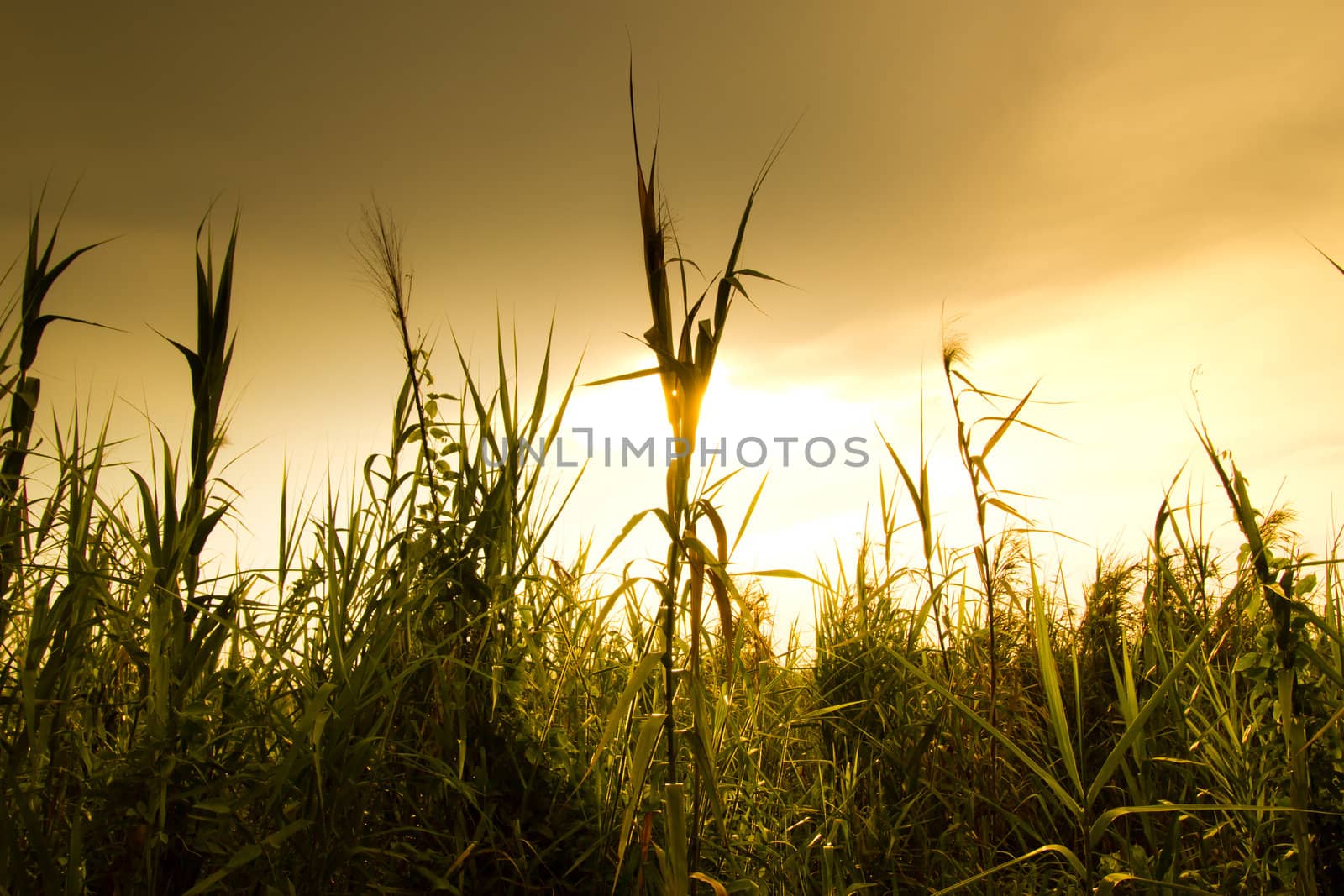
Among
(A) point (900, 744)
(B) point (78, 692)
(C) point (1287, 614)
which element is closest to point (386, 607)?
(B) point (78, 692)

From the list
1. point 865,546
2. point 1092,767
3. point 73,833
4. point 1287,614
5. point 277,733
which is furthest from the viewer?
point 865,546

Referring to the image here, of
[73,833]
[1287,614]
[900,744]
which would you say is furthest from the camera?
[900,744]

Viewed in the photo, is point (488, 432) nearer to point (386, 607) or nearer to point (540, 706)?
point (386, 607)

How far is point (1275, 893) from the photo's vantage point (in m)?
1.75

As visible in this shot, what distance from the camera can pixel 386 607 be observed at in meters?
1.91

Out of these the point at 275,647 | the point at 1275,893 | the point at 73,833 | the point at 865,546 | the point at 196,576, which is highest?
the point at 865,546

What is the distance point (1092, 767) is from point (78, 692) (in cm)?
315

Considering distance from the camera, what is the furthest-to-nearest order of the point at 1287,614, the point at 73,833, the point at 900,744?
the point at 900,744 < the point at 1287,614 < the point at 73,833

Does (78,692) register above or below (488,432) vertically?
below

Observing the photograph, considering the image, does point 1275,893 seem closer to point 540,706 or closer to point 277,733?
point 540,706

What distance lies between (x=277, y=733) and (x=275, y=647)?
19 cm

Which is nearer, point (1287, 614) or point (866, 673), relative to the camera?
point (1287, 614)

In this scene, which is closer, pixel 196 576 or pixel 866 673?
pixel 196 576

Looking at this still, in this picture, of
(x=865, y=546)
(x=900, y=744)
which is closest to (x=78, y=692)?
(x=900, y=744)
